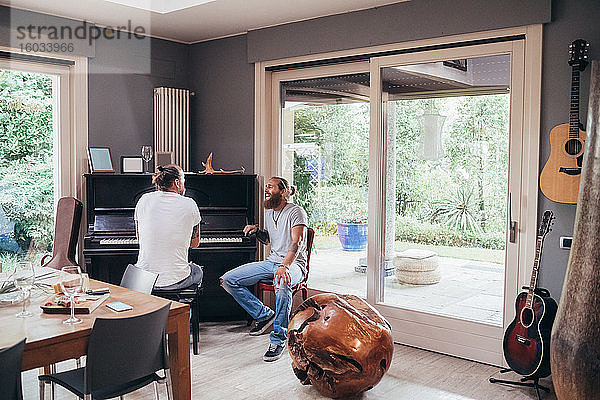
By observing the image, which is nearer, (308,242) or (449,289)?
(449,289)

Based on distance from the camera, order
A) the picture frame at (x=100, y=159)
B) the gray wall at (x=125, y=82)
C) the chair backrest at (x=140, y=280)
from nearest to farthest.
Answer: the chair backrest at (x=140, y=280)
the picture frame at (x=100, y=159)
the gray wall at (x=125, y=82)

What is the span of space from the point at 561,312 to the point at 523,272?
1.26 metres

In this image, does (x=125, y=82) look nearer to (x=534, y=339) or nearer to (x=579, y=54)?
(x=579, y=54)

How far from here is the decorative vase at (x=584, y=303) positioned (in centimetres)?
247

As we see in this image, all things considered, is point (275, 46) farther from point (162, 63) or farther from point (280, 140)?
point (162, 63)

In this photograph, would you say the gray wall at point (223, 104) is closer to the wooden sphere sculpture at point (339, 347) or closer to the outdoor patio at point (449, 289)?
the outdoor patio at point (449, 289)

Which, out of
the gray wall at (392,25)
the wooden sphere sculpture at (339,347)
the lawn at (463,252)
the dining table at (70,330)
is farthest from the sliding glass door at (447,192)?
the dining table at (70,330)

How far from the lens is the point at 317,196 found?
5117mm

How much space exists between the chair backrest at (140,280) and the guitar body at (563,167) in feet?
7.85

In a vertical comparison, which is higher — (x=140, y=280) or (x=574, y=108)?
(x=574, y=108)

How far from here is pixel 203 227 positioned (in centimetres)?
495

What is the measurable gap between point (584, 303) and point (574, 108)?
56.7 inches

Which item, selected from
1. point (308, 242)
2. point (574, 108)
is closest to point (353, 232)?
point (308, 242)

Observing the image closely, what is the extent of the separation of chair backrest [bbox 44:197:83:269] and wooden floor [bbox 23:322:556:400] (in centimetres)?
Answer: 93
